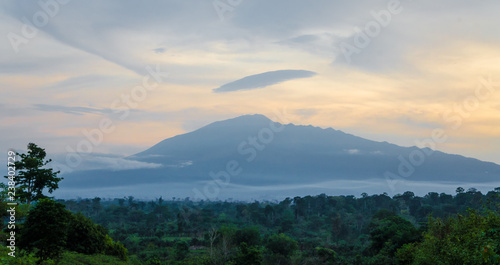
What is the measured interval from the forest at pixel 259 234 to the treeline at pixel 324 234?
74mm

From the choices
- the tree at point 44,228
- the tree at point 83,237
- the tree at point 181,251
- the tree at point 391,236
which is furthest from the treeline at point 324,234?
the tree at point 44,228

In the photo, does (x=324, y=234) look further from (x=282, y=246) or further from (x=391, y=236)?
(x=391, y=236)

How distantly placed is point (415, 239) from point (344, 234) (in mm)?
34550

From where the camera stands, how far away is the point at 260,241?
58.3 metres

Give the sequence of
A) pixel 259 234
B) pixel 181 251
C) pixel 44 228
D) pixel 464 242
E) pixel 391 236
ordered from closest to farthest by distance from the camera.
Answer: pixel 464 242
pixel 44 228
pixel 391 236
pixel 181 251
pixel 259 234

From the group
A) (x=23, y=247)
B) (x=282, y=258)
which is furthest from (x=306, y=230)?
(x=23, y=247)

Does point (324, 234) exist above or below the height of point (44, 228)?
below

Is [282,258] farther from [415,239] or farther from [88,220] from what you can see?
[88,220]

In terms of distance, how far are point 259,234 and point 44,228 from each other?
42.4 meters

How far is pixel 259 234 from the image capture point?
59.2m

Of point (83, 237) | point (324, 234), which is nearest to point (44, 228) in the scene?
point (83, 237)

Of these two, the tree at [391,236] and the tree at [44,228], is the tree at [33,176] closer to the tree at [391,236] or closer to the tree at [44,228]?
the tree at [44,228]

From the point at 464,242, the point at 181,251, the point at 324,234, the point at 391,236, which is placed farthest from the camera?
the point at 324,234

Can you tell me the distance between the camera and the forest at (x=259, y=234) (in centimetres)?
1933
